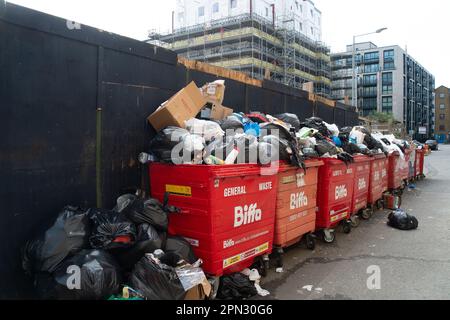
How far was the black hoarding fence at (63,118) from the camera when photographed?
9.65ft

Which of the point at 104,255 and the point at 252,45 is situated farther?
the point at 252,45

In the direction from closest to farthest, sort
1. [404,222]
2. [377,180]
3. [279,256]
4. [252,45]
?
[279,256] → [404,222] → [377,180] → [252,45]

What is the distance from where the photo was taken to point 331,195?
530cm

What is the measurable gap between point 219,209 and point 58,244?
4.46ft

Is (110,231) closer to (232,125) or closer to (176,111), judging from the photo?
(176,111)

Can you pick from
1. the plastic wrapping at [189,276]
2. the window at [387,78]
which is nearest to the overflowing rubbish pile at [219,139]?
the plastic wrapping at [189,276]

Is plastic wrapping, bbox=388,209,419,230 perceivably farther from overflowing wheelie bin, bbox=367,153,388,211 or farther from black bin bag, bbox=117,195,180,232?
black bin bag, bbox=117,195,180,232

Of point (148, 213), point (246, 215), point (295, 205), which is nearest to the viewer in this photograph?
point (148, 213)

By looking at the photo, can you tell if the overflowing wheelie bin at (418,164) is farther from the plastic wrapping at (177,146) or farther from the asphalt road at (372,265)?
the plastic wrapping at (177,146)

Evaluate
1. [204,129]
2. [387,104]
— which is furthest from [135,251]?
[387,104]

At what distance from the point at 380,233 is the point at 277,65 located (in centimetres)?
5594

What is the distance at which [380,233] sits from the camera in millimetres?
5992
